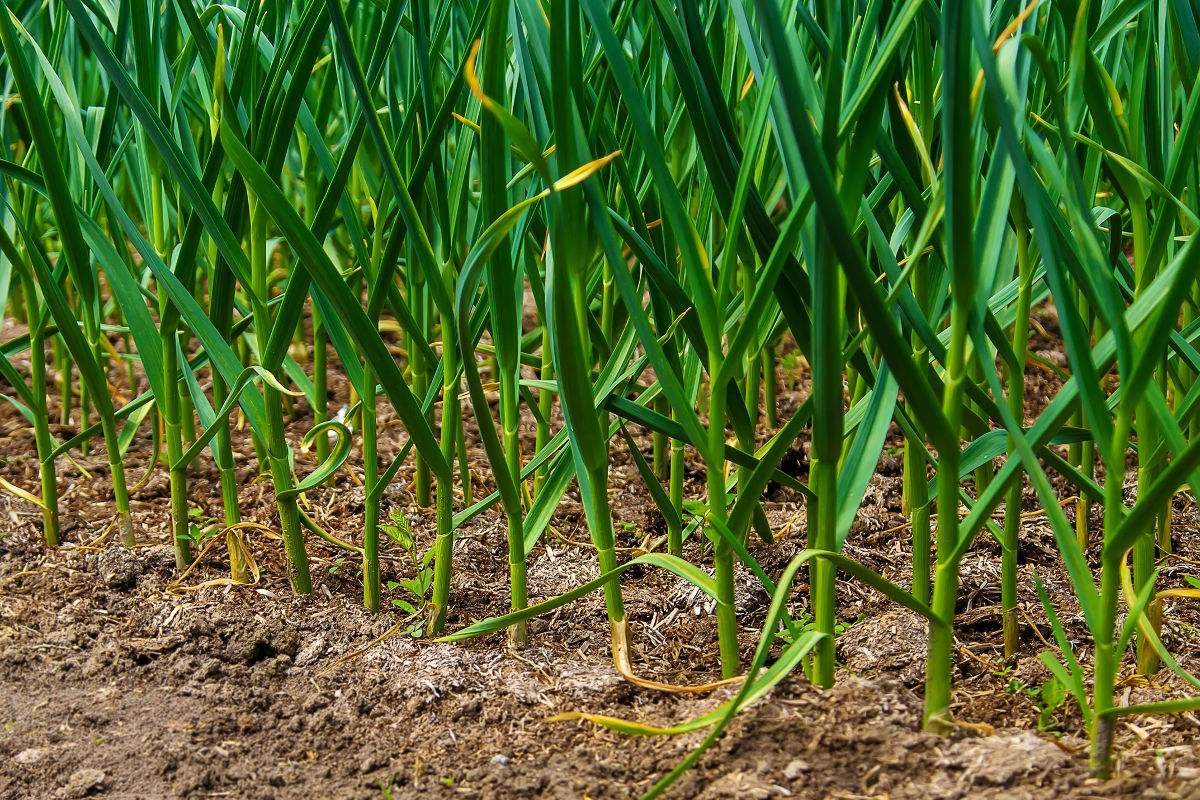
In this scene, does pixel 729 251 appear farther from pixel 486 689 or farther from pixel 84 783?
pixel 84 783

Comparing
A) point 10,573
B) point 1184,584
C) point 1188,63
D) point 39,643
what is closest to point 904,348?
point 1188,63

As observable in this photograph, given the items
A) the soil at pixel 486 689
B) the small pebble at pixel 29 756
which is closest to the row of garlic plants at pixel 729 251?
the soil at pixel 486 689

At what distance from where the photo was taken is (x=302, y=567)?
116 cm

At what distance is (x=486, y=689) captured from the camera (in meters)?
0.97

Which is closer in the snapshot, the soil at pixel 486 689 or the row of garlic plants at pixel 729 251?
the row of garlic plants at pixel 729 251

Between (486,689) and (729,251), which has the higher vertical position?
(729,251)

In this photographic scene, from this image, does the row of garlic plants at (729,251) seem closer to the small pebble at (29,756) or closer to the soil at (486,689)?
the soil at (486,689)

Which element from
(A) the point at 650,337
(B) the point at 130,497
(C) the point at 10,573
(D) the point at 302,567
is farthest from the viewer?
(B) the point at 130,497

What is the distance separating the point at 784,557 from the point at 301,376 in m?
0.64

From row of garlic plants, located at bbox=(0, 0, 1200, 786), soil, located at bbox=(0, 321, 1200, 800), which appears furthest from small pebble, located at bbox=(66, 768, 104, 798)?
row of garlic plants, located at bbox=(0, 0, 1200, 786)

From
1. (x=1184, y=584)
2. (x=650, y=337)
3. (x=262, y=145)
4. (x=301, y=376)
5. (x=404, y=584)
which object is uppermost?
(x=262, y=145)

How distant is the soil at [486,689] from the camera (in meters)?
0.79

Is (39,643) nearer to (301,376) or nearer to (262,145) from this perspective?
(301,376)

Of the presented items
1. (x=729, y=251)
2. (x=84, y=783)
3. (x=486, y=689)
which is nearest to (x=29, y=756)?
(x=84, y=783)
